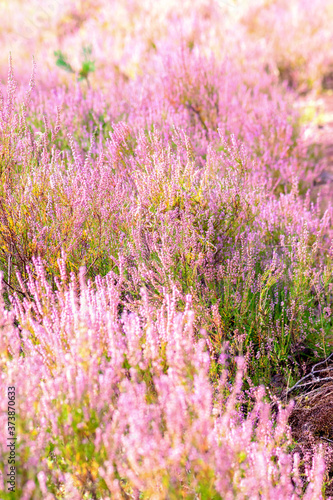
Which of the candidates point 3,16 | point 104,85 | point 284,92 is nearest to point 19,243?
point 104,85

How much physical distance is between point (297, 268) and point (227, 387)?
0.85 m

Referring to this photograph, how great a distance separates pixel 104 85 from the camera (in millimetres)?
6047

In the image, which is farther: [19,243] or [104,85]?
[104,85]

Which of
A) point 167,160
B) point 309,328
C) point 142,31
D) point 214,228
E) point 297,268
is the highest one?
point 142,31

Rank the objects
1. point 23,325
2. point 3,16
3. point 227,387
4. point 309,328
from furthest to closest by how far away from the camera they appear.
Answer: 1. point 3,16
2. point 309,328
3. point 227,387
4. point 23,325

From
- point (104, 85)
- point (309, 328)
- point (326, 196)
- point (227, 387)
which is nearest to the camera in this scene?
point (227, 387)

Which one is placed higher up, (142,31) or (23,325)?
(142,31)

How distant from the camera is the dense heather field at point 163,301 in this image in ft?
4.09

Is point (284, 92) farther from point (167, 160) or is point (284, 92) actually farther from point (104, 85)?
point (167, 160)

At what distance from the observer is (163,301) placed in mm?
1671

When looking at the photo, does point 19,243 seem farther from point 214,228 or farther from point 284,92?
point 284,92

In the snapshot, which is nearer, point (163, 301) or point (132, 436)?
point (132, 436)

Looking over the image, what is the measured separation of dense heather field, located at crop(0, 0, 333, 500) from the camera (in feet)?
4.09

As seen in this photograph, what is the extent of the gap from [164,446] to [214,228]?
1.49 metres
